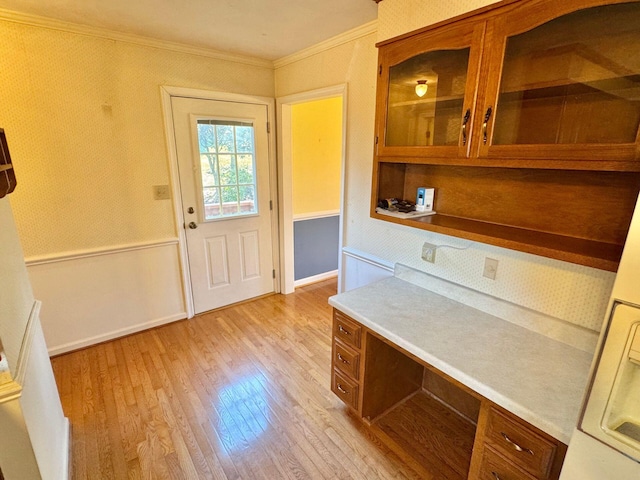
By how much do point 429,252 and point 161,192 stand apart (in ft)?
7.34

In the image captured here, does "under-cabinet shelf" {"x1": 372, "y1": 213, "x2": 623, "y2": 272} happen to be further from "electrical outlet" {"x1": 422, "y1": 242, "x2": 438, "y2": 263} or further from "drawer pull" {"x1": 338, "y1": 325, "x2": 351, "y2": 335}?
"drawer pull" {"x1": 338, "y1": 325, "x2": 351, "y2": 335}

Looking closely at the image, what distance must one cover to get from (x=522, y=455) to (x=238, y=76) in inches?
128

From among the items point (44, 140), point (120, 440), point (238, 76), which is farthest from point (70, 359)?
point (238, 76)

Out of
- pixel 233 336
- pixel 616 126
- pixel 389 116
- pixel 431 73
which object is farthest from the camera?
pixel 233 336

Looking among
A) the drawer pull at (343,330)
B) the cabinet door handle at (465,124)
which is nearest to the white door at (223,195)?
the drawer pull at (343,330)

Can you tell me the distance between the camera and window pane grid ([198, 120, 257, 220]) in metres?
2.86

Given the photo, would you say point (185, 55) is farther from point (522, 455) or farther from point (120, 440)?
point (522, 455)

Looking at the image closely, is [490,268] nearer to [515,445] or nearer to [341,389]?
[515,445]

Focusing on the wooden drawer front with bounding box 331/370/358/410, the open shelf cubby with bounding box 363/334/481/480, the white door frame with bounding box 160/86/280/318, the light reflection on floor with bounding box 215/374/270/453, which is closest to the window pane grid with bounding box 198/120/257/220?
the white door frame with bounding box 160/86/280/318

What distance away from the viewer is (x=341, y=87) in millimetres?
2373

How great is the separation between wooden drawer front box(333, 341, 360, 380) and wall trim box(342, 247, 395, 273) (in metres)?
0.65

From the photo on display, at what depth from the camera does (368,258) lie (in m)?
2.34

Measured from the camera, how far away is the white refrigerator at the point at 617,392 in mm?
743

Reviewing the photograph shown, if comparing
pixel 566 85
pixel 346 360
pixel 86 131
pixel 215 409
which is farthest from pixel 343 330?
pixel 86 131
